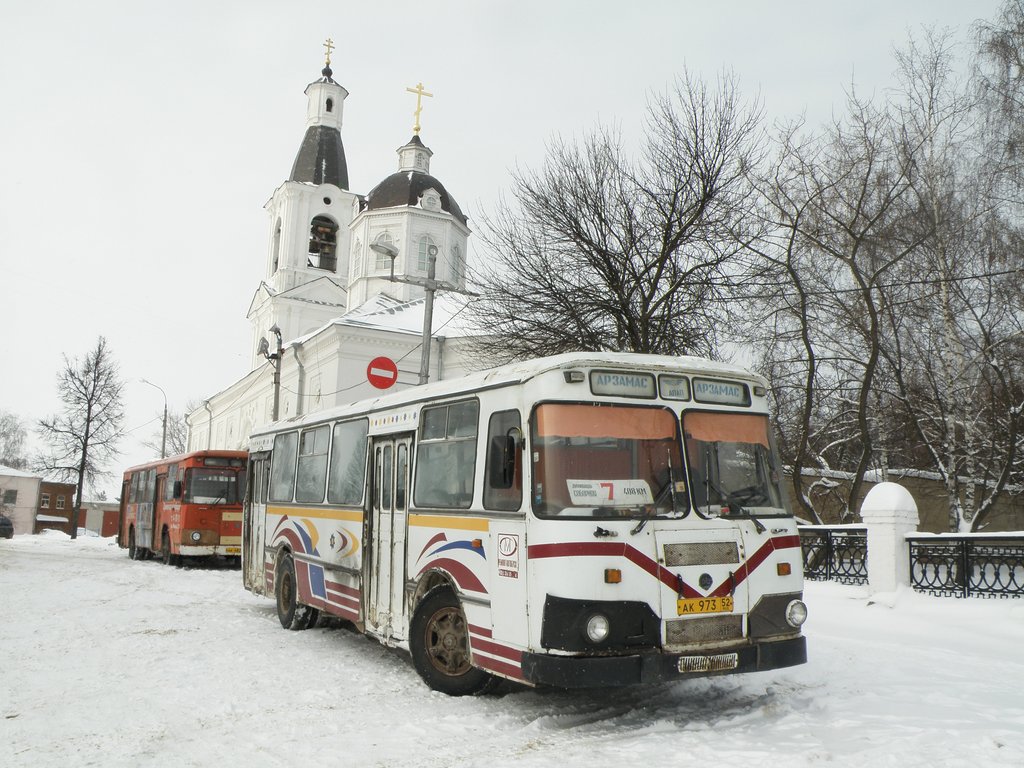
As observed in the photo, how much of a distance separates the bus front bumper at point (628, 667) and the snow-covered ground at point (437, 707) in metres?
0.40

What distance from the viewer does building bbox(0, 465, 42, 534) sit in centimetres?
6069

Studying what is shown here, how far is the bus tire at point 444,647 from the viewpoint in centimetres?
752

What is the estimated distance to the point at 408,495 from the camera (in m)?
8.62

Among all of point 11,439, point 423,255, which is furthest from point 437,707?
point 11,439

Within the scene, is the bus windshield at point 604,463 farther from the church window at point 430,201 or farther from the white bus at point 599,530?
the church window at point 430,201

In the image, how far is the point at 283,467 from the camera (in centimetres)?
1251

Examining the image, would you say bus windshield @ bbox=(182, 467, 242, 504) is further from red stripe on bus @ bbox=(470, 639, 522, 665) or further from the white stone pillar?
red stripe on bus @ bbox=(470, 639, 522, 665)

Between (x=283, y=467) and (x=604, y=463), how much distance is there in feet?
23.2

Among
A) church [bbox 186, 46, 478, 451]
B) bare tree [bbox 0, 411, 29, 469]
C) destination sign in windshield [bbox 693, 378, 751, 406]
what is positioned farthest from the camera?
bare tree [bbox 0, 411, 29, 469]

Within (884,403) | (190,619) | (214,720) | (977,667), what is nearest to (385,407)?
(214,720)

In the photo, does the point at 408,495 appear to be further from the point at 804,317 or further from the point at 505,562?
the point at 804,317

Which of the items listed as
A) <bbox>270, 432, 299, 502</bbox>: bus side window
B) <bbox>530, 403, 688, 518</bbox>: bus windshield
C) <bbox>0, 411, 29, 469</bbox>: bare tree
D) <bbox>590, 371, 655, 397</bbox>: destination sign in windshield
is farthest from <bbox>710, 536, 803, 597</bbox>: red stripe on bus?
<bbox>0, 411, 29, 469</bbox>: bare tree

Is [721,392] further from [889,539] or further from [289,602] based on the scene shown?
[889,539]

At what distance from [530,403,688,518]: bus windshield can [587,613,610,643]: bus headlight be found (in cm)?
72
